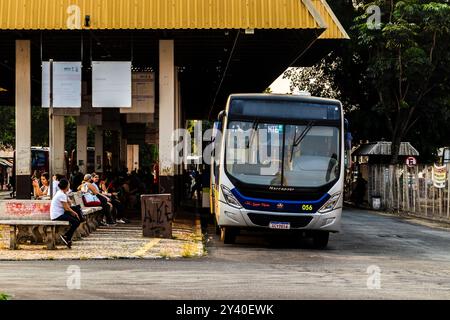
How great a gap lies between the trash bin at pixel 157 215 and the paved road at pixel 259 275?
121 cm

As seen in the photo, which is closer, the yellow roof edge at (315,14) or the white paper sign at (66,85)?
the yellow roof edge at (315,14)

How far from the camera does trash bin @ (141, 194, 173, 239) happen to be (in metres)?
20.4

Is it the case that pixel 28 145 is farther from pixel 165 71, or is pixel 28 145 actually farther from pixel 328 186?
pixel 328 186

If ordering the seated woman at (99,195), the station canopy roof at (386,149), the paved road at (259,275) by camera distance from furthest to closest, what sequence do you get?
the station canopy roof at (386,149) → the seated woman at (99,195) → the paved road at (259,275)

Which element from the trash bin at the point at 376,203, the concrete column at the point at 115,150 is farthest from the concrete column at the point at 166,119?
the concrete column at the point at 115,150

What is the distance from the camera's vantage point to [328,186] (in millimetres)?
18688

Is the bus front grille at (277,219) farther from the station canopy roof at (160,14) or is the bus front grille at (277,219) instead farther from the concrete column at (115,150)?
the concrete column at (115,150)

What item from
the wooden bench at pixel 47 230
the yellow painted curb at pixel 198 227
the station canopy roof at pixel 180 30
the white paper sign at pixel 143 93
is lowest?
A: the yellow painted curb at pixel 198 227

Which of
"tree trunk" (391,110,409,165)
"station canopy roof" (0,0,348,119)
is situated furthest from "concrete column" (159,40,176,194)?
"tree trunk" (391,110,409,165)

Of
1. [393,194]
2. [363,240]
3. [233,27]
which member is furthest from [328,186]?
[393,194]

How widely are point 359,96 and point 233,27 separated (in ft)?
94.8

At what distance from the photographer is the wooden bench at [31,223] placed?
17797mm

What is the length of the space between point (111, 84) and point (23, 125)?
3.03 metres

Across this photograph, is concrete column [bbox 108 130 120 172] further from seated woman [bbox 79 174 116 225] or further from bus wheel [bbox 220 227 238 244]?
bus wheel [bbox 220 227 238 244]
